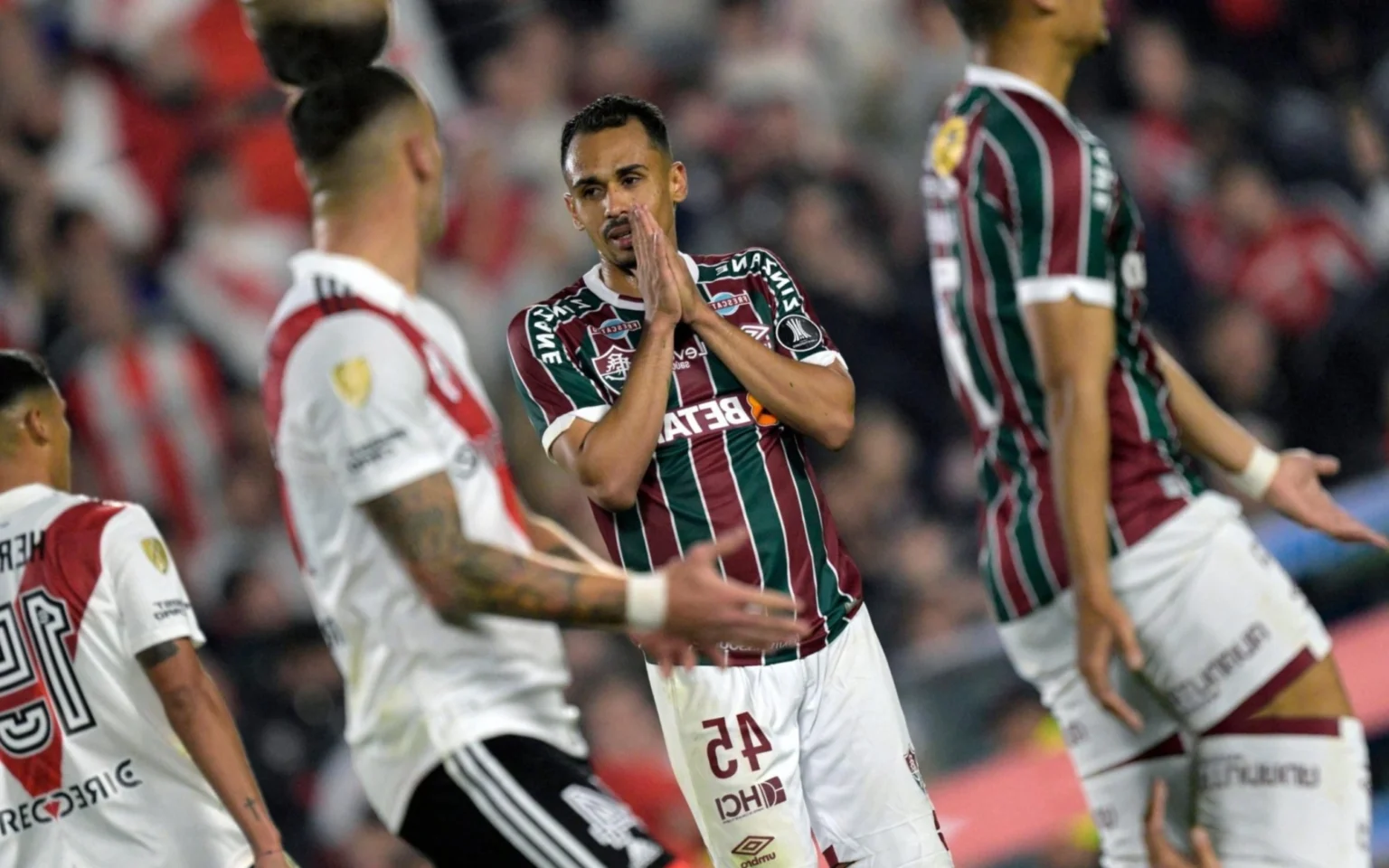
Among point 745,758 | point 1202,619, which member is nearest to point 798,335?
point 745,758

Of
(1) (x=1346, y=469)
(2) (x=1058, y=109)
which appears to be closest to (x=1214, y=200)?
(1) (x=1346, y=469)

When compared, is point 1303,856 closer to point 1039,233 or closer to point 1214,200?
point 1039,233

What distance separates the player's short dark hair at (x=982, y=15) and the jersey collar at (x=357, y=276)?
5.09 feet

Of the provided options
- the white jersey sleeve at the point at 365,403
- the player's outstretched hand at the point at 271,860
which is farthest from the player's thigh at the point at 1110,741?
the player's outstretched hand at the point at 271,860

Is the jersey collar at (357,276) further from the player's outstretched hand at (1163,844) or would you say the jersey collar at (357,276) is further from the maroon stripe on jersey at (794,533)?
the player's outstretched hand at (1163,844)

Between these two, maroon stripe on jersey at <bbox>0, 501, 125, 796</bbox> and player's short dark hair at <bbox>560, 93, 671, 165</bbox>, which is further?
maroon stripe on jersey at <bbox>0, 501, 125, 796</bbox>

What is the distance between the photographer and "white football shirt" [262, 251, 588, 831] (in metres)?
3.07

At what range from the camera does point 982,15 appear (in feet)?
12.8

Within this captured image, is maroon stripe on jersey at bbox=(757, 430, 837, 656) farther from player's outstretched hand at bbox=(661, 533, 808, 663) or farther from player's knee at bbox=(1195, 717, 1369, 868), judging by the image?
player's knee at bbox=(1195, 717, 1369, 868)

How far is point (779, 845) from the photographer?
145 inches

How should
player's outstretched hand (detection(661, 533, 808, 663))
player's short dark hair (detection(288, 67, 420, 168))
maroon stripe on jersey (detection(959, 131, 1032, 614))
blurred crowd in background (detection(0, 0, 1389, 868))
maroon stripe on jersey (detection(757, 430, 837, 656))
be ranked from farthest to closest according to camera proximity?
blurred crowd in background (detection(0, 0, 1389, 868))
maroon stripe on jersey (detection(959, 131, 1032, 614))
maroon stripe on jersey (detection(757, 430, 837, 656))
player's short dark hair (detection(288, 67, 420, 168))
player's outstretched hand (detection(661, 533, 808, 663))

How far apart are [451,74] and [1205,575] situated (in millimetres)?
6051

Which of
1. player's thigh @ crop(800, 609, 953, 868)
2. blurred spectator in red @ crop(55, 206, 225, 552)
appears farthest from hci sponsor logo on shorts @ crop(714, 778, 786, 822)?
blurred spectator in red @ crop(55, 206, 225, 552)

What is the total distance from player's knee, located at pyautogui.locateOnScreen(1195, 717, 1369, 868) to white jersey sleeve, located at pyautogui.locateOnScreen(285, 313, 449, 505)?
1899mm
